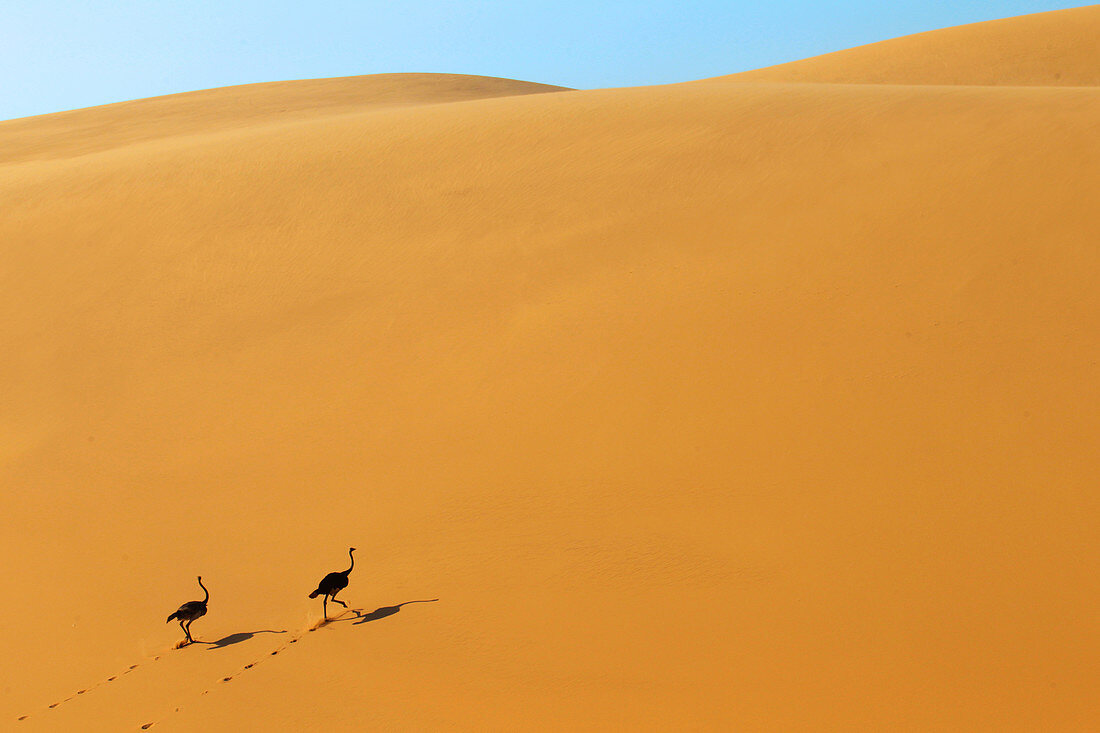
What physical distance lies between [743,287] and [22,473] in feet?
17.3

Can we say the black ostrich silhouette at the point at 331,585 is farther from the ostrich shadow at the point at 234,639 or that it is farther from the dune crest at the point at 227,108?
the dune crest at the point at 227,108

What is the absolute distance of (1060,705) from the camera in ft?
9.64

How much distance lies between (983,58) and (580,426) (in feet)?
65.0

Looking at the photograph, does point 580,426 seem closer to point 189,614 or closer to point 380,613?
point 380,613

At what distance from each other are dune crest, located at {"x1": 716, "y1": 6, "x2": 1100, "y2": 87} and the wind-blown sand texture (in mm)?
11129

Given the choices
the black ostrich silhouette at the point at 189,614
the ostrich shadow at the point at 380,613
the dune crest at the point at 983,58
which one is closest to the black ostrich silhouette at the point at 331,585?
the ostrich shadow at the point at 380,613

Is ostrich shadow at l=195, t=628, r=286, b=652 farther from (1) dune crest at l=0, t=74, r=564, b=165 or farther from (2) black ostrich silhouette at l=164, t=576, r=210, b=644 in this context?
(1) dune crest at l=0, t=74, r=564, b=165

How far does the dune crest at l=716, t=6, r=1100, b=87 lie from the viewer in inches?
748

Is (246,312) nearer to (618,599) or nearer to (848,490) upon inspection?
(618,599)

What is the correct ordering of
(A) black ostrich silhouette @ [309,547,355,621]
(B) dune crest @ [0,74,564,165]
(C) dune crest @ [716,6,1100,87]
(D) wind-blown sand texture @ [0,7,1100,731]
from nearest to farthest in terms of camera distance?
1. (D) wind-blown sand texture @ [0,7,1100,731]
2. (A) black ostrich silhouette @ [309,547,355,621]
3. (B) dune crest @ [0,74,564,165]
4. (C) dune crest @ [716,6,1100,87]

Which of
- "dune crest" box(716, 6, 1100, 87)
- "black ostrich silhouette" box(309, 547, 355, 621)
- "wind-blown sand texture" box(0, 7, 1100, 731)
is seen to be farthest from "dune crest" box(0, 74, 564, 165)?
"black ostrich silhouette" box(309, 547, 355, 621)

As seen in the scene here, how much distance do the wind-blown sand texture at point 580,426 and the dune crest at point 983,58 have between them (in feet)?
36.5

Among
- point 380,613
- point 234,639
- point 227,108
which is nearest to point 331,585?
point 380,613

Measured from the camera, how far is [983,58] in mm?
20203
